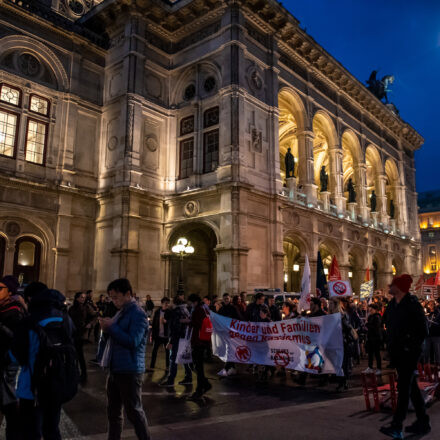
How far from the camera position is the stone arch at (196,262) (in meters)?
24.0

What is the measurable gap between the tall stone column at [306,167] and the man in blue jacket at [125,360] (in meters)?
23.4

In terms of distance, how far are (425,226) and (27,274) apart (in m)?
70.7

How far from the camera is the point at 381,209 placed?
1469 inches

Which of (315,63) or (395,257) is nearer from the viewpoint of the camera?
(315,63)

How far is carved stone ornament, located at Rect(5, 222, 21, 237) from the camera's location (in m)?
21.2

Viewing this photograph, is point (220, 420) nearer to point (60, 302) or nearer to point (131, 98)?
point (60, 302)

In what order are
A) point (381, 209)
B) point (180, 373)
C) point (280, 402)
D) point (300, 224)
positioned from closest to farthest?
point (280, 402), point (180, 373), point (300, 224), point (381, 209)

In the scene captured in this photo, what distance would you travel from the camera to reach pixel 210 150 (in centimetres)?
2412

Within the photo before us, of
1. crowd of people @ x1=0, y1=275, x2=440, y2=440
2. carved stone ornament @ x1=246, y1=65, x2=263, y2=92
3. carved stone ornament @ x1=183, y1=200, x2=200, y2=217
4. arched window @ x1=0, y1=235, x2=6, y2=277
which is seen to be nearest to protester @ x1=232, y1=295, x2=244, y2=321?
crowd of people @ x1=0, y1=275, x2=440, y2=440

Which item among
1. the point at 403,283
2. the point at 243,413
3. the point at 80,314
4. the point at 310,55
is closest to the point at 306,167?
the point at 310,55

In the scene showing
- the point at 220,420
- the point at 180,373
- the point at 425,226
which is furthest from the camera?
the point at 425,226

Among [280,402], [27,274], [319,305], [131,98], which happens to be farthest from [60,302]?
[131,98]

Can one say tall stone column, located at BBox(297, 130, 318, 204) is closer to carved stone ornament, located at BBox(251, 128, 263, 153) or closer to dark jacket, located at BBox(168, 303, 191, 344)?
carved stone ornament, located at BBox(251, 128, 263, 153)

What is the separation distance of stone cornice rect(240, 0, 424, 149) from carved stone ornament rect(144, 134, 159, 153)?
27.9 ft
